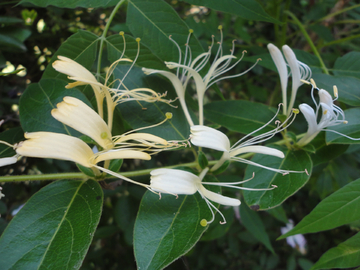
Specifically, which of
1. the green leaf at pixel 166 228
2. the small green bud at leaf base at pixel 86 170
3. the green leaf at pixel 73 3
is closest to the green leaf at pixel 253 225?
the green leaf at pixel 166 228

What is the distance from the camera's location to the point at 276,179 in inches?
20.0

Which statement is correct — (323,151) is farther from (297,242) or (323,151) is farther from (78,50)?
(297,242)

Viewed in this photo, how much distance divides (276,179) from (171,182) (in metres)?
0.23

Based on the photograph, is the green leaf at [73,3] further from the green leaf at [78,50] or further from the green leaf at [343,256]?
the green leaf at [343,256]

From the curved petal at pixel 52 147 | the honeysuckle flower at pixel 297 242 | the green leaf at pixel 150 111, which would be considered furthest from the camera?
the honeysuckle flower at pixel 297 242

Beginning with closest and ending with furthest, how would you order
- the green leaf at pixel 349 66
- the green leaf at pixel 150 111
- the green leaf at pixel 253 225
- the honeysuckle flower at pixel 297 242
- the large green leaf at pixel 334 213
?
1. the large green leaf at pixel 334 213
2. the green leaf at pixel 150 111
3. the green leaf at pixel 349 66
4. the green leaf at pixel 253 225
5. the honeysuckle flower at pixel 297 242

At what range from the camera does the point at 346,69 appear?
0.74 meters

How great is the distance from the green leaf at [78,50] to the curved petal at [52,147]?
26 cm

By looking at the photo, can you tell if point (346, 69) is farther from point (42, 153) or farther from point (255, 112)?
point (42, 153)

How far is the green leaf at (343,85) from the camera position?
0.63 meters

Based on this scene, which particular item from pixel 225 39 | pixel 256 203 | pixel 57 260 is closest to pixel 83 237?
pixel 57 260

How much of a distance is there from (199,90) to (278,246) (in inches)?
54.0

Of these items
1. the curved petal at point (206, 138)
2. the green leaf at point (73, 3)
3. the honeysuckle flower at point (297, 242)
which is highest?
the green leaf at point (73, 3)

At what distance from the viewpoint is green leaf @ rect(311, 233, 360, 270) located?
0.48 metres
